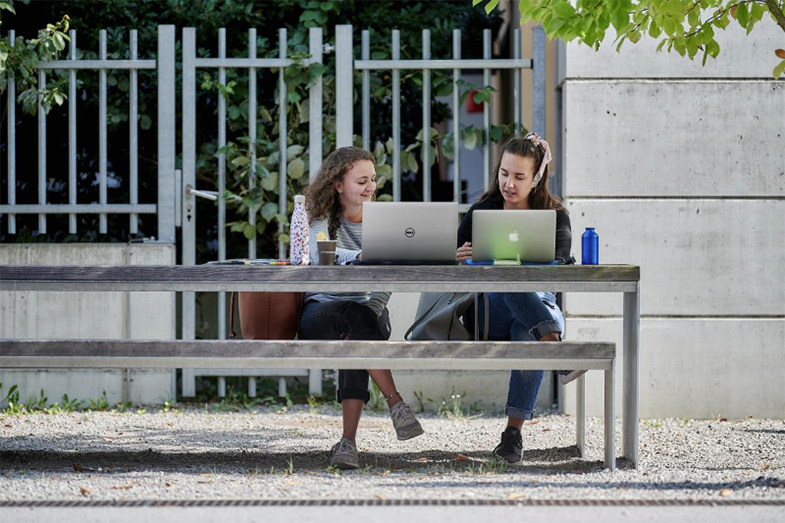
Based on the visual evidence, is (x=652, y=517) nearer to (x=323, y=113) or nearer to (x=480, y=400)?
(x=480, y=400)

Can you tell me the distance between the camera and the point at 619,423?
631 cm

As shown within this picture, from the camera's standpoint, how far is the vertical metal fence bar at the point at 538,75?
6617 mm

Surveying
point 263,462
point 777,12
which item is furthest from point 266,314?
point 777,12

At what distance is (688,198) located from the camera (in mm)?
6344

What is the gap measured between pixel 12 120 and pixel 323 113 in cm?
178

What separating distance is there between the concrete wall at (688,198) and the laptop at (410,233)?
2.10 m

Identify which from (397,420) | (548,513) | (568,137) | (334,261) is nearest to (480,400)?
(568,137)

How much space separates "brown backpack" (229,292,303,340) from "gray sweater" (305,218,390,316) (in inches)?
5.9

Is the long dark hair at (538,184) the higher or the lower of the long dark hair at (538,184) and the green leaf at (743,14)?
the lower

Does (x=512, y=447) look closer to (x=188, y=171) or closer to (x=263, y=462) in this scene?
(x=263, y=462)

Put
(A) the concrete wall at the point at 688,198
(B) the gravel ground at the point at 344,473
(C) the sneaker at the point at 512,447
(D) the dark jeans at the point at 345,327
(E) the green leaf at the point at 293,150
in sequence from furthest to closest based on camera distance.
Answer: (E) the green leaf at the point at 293,150, (A) the concrete wall at the point at 688,198, (C) the sneaker at the point at 512,447, (D) the dark jeans at the point at 345,327, (B) the gravel ground at the point at 344,473

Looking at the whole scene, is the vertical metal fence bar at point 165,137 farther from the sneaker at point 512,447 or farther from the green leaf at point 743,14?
the green leaf at point 743,14

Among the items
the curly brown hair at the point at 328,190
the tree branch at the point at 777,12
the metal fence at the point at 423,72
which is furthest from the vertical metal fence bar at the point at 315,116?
the tree branch at the point at 777,12

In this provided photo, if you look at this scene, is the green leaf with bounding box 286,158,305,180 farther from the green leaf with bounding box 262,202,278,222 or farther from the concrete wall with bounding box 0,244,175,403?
the concrete wall with bounding box 0,244,175,403
